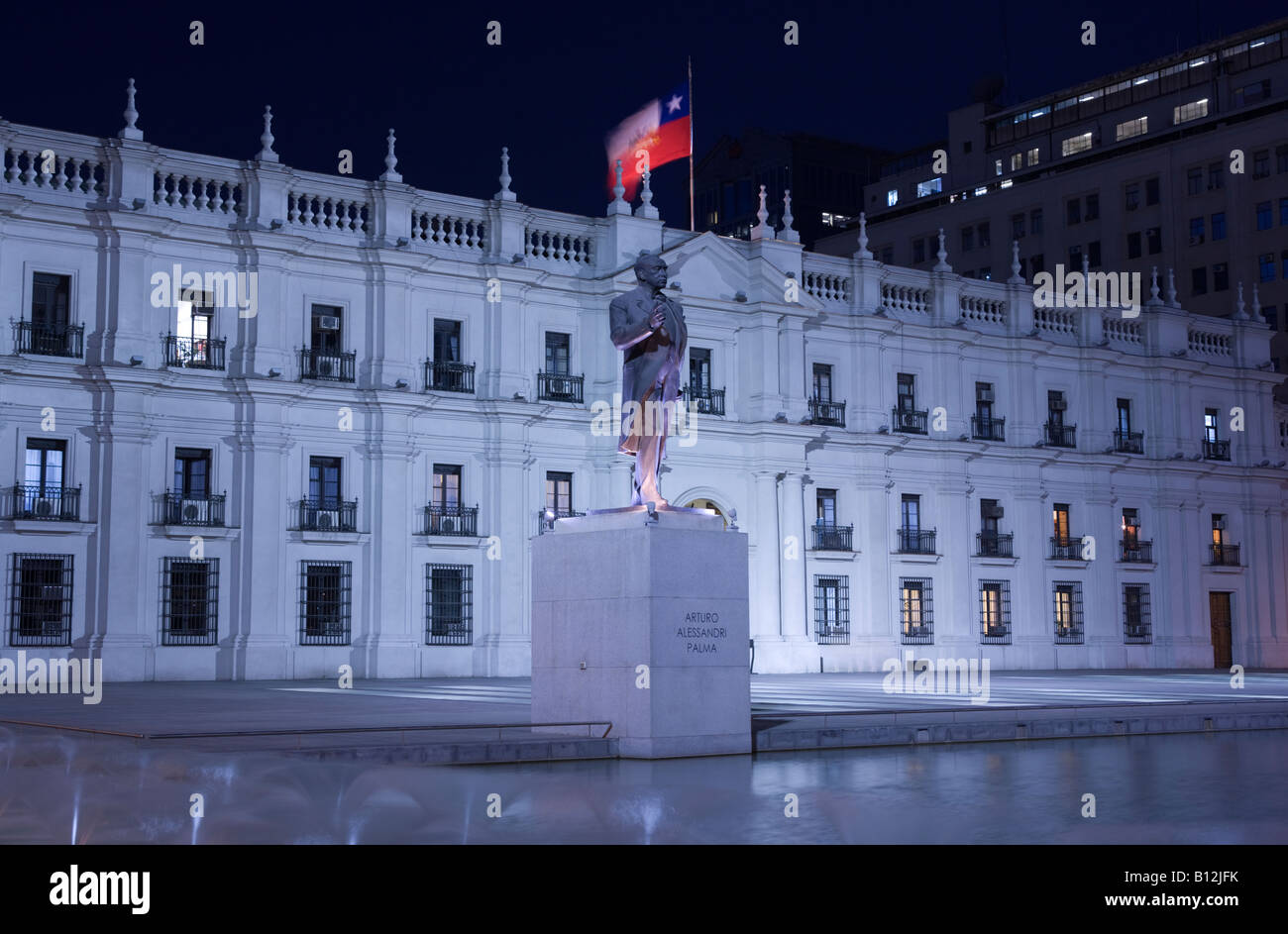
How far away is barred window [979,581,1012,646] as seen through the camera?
43.8 metres

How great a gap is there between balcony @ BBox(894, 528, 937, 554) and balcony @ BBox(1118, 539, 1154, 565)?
322 inches

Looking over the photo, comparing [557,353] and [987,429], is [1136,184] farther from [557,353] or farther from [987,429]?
[557,353]

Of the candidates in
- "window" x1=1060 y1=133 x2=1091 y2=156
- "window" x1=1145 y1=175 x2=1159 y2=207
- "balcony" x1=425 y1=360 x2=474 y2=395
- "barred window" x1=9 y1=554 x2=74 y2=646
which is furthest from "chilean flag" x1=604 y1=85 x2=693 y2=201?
"window" x1=1060 y1=133 x2=1091 y2=156

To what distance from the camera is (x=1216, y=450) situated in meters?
50.2

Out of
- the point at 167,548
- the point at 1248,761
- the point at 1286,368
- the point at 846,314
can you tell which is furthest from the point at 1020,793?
the point at 1286,368

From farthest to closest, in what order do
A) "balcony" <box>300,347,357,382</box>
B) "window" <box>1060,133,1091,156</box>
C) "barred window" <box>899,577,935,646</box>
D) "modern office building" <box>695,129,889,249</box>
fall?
"modern office building" <box>695,129,889,249</box> < "window" <box>1060,133,1091,156</box> < "barred window" <box>899,577,935,646</box> < "balcony" <box>300,347,357,382</box>

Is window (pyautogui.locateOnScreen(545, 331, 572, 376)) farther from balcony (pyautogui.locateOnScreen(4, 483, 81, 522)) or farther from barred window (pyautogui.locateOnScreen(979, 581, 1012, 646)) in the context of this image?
barred window (pyautogui.locateOnScreen(979, 581, 1012, 646))

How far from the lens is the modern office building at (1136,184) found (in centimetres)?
5988

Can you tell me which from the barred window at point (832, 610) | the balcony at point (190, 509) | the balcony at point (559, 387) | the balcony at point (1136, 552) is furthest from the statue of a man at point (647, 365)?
the balcony at point (1136, 552)

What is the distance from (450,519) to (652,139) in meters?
11.6

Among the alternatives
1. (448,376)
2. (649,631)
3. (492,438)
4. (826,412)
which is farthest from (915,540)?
(649,631)

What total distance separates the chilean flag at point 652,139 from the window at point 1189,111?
3720cm

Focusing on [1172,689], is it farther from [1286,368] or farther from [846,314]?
[1286,368]

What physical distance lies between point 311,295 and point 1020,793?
26.8 metres
